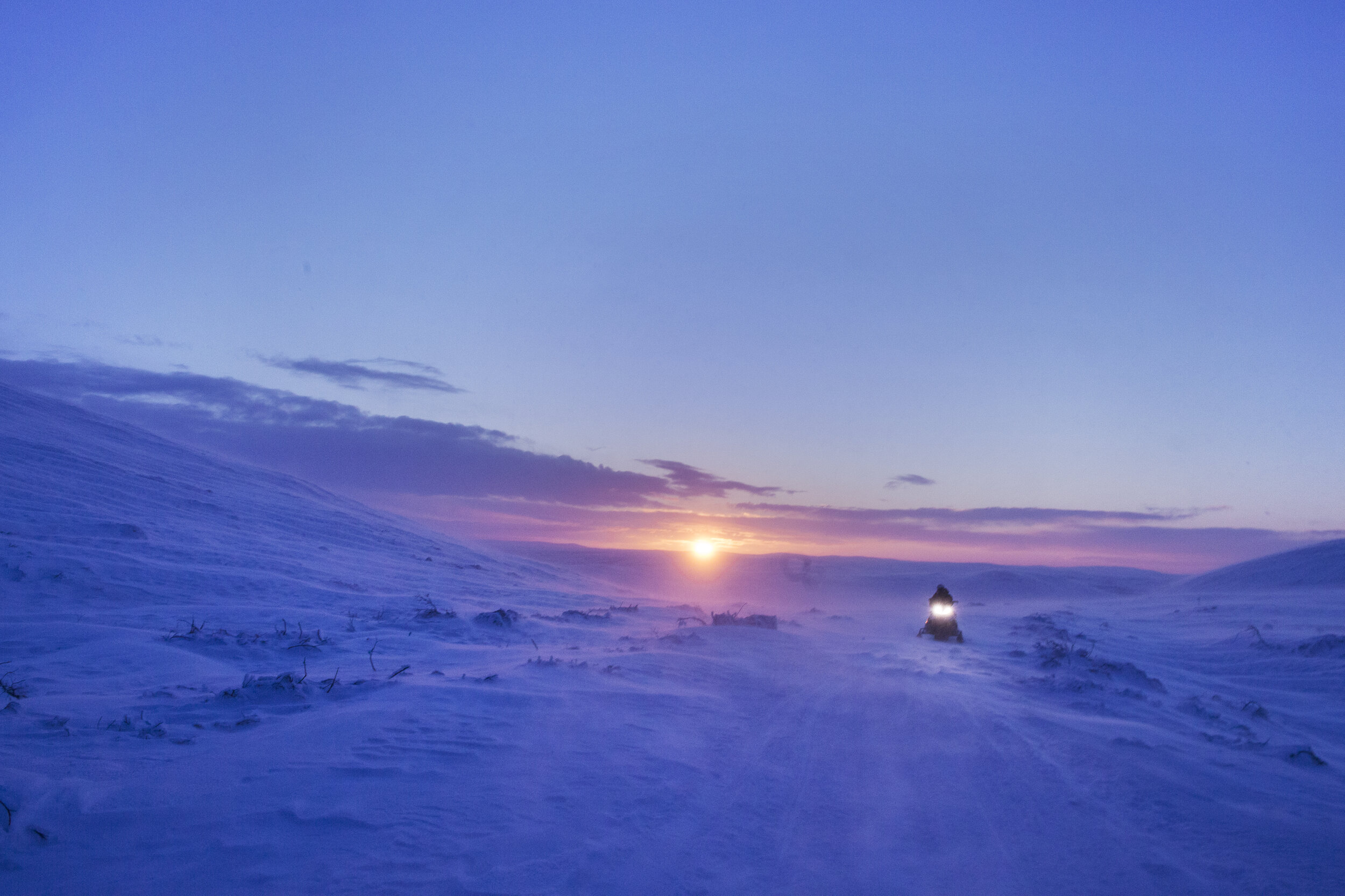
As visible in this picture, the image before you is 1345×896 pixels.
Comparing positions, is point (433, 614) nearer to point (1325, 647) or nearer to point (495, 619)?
point (495, 619)

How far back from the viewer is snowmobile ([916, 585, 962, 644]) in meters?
12.3

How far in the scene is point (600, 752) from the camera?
4582 mm

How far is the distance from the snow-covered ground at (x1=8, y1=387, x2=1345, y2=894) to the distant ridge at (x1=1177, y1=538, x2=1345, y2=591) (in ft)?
31.4

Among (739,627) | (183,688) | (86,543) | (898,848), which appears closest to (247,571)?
(86,543)

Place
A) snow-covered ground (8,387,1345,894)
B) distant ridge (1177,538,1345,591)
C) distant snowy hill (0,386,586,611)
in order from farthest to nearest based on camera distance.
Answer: distant ridge (1177,538,1345,591)
distant snowy hill (0,386,586,611)
snow-covered ground (8,387,1345,894)

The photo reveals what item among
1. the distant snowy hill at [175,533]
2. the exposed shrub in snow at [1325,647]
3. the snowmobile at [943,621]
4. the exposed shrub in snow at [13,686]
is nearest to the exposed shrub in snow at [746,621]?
the snowmobile at [943,621]

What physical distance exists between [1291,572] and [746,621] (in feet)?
57.0

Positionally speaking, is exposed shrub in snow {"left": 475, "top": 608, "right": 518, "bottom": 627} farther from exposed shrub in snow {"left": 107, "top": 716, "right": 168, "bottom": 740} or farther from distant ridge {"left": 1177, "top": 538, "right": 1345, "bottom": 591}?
distant ridge {"left": 1177, "top": 538, "right": 1345, "bottom": 591}

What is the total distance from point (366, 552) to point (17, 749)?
1383cm

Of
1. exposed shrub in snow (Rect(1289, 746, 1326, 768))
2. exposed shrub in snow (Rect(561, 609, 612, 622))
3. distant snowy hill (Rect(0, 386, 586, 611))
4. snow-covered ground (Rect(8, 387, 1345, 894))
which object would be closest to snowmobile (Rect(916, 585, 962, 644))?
snow-covered ground (Rect(8, 387, 1345, 894))

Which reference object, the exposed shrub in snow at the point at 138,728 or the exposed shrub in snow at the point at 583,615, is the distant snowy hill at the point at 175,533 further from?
the exposed shrub in snow at the point at 138,728

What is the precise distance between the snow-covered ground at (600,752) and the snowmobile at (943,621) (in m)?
1.22

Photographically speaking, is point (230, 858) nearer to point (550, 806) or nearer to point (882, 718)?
point (550, 806)

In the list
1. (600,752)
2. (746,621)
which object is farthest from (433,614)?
(600,752)
